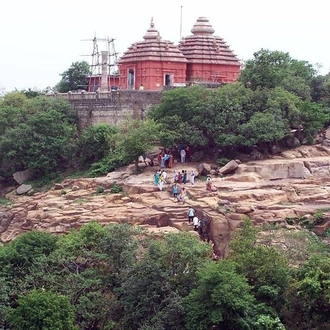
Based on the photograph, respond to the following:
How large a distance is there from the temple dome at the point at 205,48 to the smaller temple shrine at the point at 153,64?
2.66 feet

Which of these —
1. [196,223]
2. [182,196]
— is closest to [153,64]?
[182,196]

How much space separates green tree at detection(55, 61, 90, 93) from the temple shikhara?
34.3 feet

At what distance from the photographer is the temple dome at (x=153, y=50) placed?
4653 centimetres

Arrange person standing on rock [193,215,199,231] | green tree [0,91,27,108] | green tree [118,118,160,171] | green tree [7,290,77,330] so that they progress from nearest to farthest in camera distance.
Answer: green tree [7,290,77,330] → person standing on rock [193,215,199,231] → green tree [118,118,160,171] → green tree [0,91,27,108]

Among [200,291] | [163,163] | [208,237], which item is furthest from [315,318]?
[163,163]

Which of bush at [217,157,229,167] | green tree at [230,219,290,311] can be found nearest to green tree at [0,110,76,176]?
bush at [217,157,229,167]

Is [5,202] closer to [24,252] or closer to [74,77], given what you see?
[24,252]

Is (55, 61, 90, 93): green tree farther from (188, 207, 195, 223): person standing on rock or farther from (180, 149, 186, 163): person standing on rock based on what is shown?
(188, 207, 195, 223): person standing on rock

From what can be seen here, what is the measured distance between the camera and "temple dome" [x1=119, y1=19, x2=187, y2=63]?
46531 millimetres

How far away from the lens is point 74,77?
5894cm

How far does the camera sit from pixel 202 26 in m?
49.4

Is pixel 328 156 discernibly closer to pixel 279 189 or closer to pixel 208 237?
pixel 279 189

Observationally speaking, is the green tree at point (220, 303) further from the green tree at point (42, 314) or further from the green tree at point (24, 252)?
the green tree at point (24, 252)

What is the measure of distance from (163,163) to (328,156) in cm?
669
